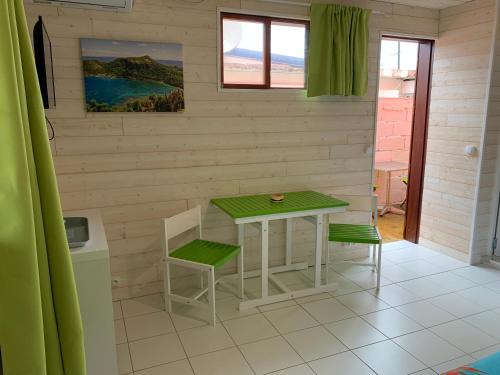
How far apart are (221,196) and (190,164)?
1.26ft

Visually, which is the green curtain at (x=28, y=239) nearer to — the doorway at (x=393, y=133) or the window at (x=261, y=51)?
the window at (x=261, y=51)

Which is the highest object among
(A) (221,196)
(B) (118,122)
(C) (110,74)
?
(C) (110,74)

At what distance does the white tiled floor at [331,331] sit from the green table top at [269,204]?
74 cm

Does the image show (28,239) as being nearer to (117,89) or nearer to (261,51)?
(117,89)

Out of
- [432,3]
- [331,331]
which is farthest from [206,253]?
[432,3]

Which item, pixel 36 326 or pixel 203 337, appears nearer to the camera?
pixel 36 326

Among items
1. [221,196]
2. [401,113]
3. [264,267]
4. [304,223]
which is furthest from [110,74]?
[401,113]

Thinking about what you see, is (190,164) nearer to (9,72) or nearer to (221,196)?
(221,196)

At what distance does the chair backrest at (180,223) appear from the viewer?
9.16ft

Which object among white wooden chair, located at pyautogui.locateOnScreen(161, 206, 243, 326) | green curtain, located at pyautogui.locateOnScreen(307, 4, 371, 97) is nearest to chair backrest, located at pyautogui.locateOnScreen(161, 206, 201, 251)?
white wooden chair, located at pyautogui.locateOnScreen(161, 206, 243, 326)

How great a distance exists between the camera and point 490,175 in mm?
3711

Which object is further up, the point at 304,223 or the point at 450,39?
the point at 450,39

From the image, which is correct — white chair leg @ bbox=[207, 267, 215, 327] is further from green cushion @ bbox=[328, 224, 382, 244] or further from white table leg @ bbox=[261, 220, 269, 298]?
green cushion @ bbox=[328, 224, 382, 244]

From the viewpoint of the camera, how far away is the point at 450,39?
3852 mm
